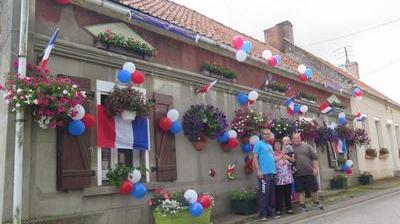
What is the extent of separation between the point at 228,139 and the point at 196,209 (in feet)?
11.1

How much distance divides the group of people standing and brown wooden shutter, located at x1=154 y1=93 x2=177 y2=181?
191 cm

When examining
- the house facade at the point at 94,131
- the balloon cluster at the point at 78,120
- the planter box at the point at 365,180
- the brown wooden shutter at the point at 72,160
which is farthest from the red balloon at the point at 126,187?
the planter box at the point at 365,180

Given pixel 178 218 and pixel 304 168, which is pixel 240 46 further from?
pixel 178 218

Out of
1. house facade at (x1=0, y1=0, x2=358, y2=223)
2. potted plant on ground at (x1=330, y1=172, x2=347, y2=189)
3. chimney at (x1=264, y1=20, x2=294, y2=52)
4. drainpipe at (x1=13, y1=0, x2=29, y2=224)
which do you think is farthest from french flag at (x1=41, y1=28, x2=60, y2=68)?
chimney at (x1=264, y1=20, x2=294, y2=52)

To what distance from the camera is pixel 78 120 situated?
25.6 feet

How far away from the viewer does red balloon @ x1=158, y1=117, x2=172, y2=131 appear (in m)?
9.78

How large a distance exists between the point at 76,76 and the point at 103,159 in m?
1.74

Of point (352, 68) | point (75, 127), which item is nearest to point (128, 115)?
point (75, 127)

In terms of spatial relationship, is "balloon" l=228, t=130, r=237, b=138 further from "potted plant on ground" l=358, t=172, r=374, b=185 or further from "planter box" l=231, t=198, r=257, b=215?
"potted plant on ground" l=358, t=172, r=374, b=185

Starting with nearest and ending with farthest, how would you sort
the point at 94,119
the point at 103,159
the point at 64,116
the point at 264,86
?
the point at 64,116 → the point at 94,119 → the point at 103,159 → the point at 264,86

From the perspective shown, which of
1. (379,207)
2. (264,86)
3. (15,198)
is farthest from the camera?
(264,86)

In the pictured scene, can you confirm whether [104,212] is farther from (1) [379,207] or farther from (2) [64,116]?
(1) [379,207]

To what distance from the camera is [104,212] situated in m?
8.43

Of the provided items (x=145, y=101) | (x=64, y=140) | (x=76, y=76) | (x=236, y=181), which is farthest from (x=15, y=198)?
(x=236, y=181)
